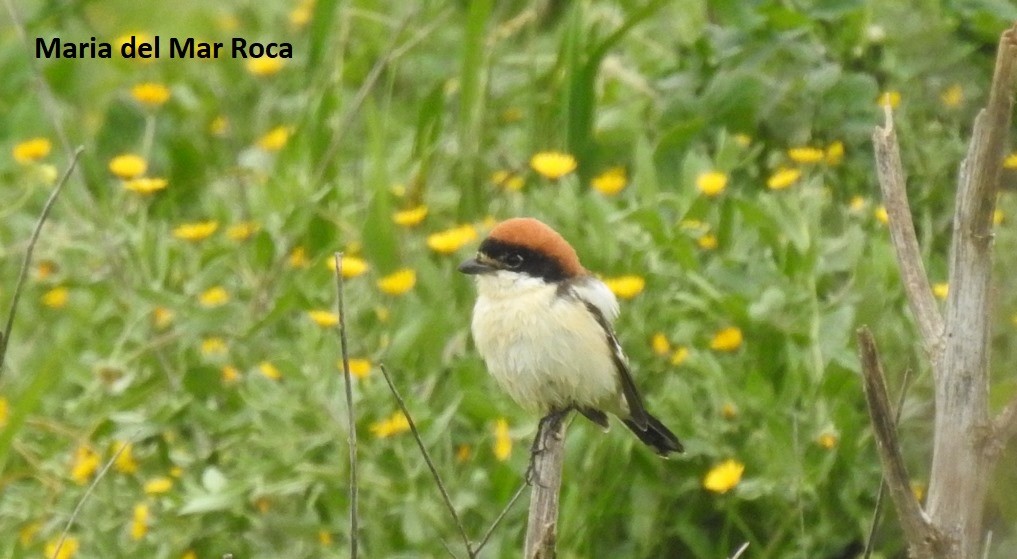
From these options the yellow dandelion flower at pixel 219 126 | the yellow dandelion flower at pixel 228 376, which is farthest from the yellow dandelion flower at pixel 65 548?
the yellow dandelion flower at pixel 219 126

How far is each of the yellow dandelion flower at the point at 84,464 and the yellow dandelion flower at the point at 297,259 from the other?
0.84 m

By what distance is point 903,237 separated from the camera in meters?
2.59

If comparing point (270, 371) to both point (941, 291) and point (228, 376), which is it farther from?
point (941, 291)

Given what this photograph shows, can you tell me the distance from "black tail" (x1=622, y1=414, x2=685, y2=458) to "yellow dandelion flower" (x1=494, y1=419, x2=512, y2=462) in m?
0.34

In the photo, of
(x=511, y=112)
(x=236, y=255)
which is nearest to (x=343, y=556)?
(x=236, y=255)

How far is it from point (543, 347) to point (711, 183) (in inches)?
34.1

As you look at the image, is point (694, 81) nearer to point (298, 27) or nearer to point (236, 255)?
point (236, 255)

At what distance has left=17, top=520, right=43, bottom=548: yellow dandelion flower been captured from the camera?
407 centimetres

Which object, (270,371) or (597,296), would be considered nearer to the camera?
(597,296)

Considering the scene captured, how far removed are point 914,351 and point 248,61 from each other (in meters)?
3.39

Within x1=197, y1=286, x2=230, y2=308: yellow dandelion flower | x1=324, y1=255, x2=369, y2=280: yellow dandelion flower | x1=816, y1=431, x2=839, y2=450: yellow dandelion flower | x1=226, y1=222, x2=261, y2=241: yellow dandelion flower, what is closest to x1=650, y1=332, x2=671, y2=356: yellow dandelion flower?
x1=816, y1=431, x2=839, y2=450: yellow dandelion flower

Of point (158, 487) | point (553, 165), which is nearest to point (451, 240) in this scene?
point (553, 165)

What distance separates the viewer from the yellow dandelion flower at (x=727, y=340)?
12.7 ft

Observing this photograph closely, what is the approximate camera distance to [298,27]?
6621 mm
